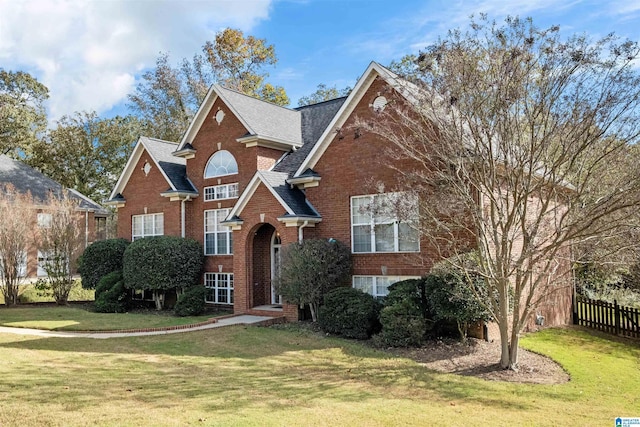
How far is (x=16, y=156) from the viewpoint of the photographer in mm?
42844

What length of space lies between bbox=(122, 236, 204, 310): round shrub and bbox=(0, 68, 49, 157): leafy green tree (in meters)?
28.5

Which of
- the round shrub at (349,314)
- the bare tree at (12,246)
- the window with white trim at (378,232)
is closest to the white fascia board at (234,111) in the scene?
the window with white trim at (378,232)

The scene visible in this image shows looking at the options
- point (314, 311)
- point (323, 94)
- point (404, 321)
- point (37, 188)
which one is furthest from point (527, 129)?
point (37, 188)

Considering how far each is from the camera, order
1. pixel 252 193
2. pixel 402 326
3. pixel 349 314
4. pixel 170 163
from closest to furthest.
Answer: pixel 402 326 → pixel 349 314 → pixel 252 193 → pixel 170 163

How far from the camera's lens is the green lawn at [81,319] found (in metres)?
16.4

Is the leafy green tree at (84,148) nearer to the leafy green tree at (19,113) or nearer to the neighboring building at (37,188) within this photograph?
the leafy green tree at (19,113)

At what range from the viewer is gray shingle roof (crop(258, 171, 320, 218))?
17.4m

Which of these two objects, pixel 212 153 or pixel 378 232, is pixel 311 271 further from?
pixel 212 153

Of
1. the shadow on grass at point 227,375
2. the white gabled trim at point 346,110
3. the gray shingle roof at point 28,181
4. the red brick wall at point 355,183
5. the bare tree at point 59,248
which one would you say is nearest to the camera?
the shadow on grass at point 227,375

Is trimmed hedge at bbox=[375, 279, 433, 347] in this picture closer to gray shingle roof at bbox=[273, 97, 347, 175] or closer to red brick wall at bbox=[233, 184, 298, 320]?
red brick wall at bbox=[233, 184, 298, 320]

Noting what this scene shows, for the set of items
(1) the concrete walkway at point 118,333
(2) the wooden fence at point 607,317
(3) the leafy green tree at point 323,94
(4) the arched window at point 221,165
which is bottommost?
(2) the wooden fence at point 607,317

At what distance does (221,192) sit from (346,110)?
Result: 25.7ft

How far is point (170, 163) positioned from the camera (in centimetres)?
2431

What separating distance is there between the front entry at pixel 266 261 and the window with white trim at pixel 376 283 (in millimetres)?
3949
